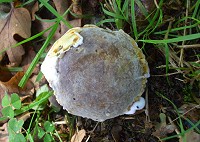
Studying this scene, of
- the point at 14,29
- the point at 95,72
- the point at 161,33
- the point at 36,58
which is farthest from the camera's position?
the point at 14,29

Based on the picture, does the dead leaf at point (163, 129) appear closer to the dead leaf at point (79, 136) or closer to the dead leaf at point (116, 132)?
the dead leaf at point (116, 132)

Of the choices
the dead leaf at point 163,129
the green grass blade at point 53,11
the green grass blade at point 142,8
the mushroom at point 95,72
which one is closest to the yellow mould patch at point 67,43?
the mushroom at point 95,72

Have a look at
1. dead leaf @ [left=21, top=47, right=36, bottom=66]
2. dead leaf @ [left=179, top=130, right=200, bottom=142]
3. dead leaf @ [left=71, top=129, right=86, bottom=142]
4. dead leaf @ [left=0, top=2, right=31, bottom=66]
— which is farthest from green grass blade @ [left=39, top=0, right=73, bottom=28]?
dead leaf @ [left=179, top=130, right=200, bottom=142]

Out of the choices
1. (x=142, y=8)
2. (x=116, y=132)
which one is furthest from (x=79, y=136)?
(x=142, y=8)

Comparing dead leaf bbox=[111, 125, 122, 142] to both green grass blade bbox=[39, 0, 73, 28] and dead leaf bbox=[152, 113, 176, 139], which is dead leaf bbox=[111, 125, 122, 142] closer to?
dead leaf bbox=[152, 113, 176, 139]

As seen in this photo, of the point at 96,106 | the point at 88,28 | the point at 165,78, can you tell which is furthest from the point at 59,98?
the point at 165,78

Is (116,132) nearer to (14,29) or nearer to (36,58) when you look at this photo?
(36,58)

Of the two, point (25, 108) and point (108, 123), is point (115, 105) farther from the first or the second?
point (25, 108)
